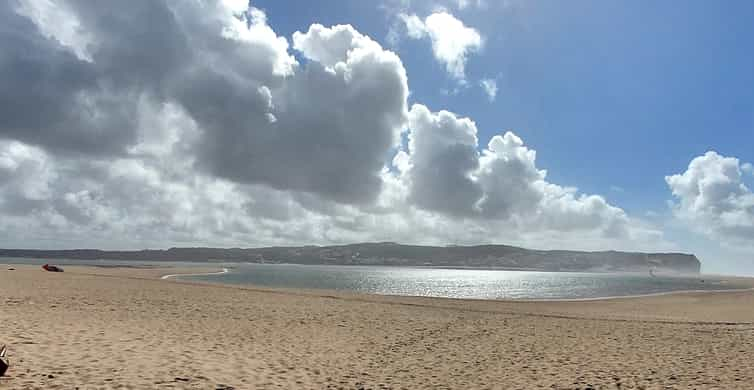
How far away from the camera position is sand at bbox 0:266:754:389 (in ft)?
38.1

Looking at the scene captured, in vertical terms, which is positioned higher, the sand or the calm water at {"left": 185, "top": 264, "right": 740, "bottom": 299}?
the sand

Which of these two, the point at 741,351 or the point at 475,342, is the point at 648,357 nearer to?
the point at 741,351

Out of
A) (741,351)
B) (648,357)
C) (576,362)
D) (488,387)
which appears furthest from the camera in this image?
(741,351)

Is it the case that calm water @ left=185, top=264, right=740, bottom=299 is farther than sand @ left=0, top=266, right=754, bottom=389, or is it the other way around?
calm water @ left=185, top=264, right=740, bottom=299

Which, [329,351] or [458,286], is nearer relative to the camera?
[329,351]

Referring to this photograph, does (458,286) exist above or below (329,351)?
below

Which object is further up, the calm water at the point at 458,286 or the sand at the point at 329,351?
the sand at the point at 329,351

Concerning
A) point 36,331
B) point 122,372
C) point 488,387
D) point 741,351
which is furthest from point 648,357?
point 36,331

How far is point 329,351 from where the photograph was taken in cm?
1636

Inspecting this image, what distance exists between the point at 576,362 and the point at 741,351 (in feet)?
29.7

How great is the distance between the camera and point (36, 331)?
1480cm

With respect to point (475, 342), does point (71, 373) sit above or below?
above

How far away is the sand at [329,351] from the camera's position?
1161 centimetres

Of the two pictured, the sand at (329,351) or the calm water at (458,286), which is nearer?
the sand at (329,351)
